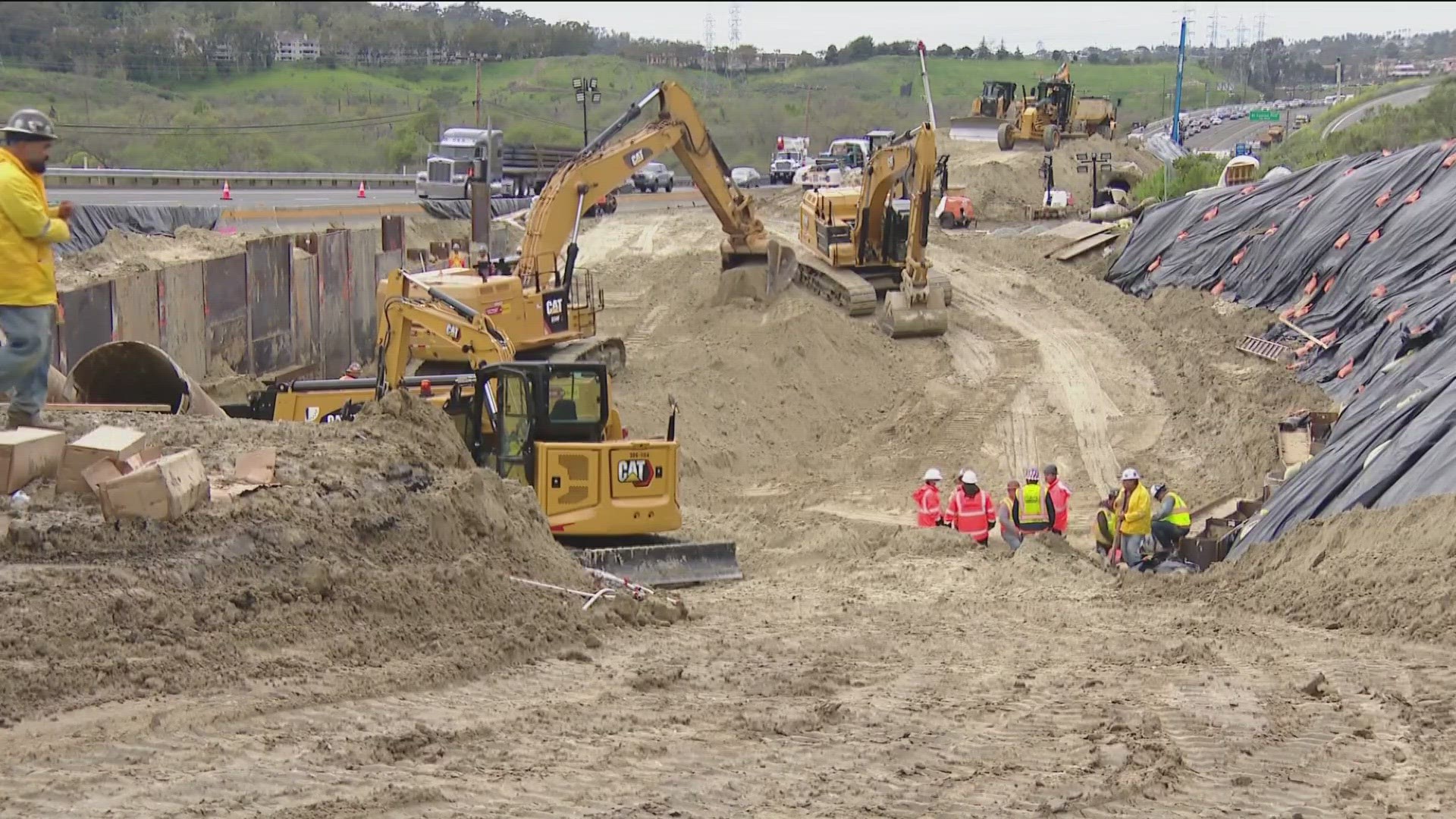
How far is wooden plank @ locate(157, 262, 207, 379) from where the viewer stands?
61.5 feet

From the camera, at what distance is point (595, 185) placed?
71.6 ft

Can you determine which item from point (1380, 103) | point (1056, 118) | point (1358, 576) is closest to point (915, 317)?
point (1358, 576)

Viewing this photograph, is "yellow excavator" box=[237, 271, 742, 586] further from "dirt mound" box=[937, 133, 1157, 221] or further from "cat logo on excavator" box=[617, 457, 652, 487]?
"dirt mound" box=[937, 133, 1157, 221]

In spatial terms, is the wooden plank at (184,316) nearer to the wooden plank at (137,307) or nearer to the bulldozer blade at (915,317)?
the wooden plank at (137,307)

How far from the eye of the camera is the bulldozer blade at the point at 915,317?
23.5 metres

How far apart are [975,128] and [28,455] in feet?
155

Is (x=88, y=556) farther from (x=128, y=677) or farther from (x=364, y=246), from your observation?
(x=364, y=246)

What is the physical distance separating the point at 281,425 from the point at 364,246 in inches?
605

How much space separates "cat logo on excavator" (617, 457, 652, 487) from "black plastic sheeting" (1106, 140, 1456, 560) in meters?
5.09

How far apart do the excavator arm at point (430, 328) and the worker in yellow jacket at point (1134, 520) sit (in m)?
6.76

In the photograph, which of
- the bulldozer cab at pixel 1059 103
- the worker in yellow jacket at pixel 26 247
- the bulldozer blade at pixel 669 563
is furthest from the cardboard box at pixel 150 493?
the bulldozer cab at pixel 1059 103

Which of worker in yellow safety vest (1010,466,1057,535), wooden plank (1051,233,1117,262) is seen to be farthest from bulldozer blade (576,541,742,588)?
wooden plank (1051,233,1117,262)

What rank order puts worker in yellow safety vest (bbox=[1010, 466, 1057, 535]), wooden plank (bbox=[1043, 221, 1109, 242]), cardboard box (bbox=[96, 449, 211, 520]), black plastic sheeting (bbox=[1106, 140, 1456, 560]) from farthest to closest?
wooden plank (bbox=[1043, 221, 1109, 242])
worker in yellow safety vest (bbox=[1010, 466, 1057, 535])
black plastic sheeting (bbox=[1106, 140, 1456, 560])
cardboard box (bbox=[96, 449, 211, 520])

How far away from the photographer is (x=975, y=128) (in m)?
52.7
